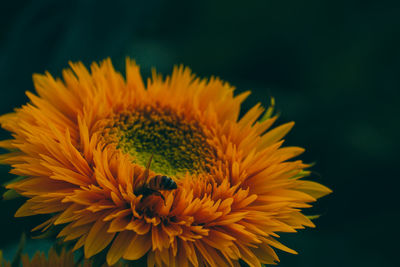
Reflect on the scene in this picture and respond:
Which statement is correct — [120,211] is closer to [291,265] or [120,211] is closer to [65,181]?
[65,181]

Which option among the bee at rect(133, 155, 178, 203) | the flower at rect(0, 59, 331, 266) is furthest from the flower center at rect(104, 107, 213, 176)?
the bee at rect(133, 155, 178, 203)

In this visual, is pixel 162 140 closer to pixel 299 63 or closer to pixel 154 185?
pixel 154 185

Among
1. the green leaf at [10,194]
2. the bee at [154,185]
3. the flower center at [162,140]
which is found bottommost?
the green leaf at [10,194]

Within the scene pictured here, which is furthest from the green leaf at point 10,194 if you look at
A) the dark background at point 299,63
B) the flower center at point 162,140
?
the flower center at point 162,140

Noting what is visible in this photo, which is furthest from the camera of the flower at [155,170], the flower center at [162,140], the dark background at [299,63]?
the dark background at [299,63]

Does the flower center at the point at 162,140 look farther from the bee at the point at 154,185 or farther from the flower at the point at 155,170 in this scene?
the bee at the point at 154,185

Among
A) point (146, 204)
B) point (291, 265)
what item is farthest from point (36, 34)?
point (291, 265)

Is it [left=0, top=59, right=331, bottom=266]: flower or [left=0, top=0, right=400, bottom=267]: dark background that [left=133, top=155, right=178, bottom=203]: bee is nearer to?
[left=0, top=59, right=331, bottom=266]: flower
